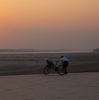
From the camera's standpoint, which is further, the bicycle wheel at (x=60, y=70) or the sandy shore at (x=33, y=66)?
the sandy shore at (x=33, y=66)

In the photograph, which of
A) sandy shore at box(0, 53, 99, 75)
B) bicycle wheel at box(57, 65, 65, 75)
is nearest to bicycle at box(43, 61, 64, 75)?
bicycle wheel at box(57, 65, 65, 75)

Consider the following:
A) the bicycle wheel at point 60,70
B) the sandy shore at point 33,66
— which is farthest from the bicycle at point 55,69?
the sandy shore at point 33,66

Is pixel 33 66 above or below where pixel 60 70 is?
below

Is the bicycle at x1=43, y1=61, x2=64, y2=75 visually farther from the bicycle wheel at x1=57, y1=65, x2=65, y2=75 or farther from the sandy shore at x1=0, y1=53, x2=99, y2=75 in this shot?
the sandy shore at x1=0, y1=53, x2=99, y2=75

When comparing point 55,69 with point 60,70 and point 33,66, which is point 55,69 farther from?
point 33,66

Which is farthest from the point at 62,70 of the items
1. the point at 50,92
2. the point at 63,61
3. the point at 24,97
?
the point at 24,97

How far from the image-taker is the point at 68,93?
11422 mm

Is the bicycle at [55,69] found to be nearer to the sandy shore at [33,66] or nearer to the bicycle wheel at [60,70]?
the bicycle wheel at [60,70]

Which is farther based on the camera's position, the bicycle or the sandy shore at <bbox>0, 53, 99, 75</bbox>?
the sandy shore at <bbox>0, 53, 99, 75</bbox>

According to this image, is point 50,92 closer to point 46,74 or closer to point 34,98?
point 34,98

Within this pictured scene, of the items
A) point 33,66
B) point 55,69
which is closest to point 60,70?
point 55,69

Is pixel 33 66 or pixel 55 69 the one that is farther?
pixel 33 66

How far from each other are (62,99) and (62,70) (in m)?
11.0

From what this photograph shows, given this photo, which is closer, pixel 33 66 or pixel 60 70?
pixel 60 70
